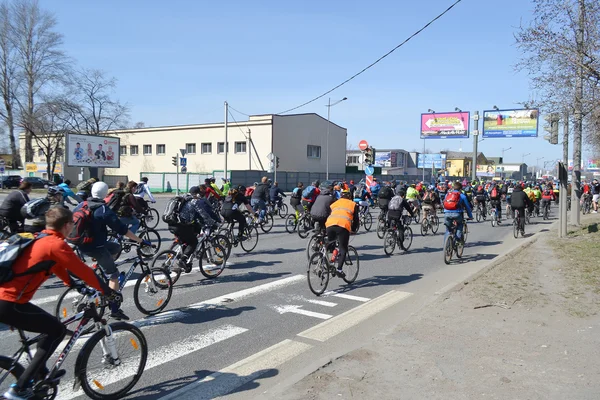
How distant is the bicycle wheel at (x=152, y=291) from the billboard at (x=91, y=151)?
2925cm

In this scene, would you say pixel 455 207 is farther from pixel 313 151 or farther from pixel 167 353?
pixel 313 151

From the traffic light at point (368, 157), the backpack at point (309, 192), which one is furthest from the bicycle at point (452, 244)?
the traffic light at point (368, 157)

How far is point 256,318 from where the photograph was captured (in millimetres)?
6484

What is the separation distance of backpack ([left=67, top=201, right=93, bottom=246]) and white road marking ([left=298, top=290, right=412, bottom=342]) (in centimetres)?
291

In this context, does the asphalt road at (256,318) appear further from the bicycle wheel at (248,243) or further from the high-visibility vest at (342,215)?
the high-visibility vest at (342,215)

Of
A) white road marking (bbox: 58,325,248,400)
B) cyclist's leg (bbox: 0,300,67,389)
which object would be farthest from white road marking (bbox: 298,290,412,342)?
cyclist's leg (bbox: 0,300,67,389)

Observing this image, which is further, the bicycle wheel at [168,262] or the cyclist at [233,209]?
the cyclist at [233,209]

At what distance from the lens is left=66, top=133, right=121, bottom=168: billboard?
32750mm

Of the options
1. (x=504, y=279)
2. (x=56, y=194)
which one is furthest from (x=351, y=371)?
(x=56, y=194)

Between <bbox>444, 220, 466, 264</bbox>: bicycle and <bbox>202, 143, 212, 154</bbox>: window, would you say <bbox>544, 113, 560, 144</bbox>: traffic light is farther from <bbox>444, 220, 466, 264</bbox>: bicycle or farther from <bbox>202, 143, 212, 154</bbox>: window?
<bbox>202, 143, 212, 154</bbox>: window

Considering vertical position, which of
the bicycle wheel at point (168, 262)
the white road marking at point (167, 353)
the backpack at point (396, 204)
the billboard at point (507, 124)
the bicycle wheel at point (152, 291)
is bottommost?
the white road marking at point (167, 353)

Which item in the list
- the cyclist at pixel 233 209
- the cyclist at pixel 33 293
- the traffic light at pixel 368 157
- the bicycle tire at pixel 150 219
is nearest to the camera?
the cyclist at pixel 33 293

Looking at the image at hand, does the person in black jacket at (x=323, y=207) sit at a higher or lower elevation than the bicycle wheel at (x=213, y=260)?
higher

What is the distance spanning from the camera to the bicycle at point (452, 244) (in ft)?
36.0
